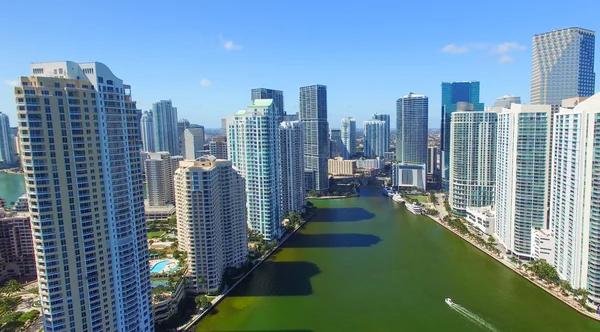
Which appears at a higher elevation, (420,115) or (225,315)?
(420,115)

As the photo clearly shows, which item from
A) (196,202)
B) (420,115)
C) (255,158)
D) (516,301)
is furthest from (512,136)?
(420,115)

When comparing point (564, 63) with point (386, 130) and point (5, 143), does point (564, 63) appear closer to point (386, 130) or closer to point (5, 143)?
point (386, 130)

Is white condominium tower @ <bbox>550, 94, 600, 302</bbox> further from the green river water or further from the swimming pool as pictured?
the swimming pool

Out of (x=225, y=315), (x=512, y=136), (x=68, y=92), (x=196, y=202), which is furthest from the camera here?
(x=512, y=136)

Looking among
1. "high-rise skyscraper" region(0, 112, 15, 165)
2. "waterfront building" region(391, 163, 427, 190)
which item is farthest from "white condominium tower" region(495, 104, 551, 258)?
"high-rise skyscraper" region(0, 112, 15, 165)

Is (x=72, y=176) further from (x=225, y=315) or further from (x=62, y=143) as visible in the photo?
(x=225, y=315)
